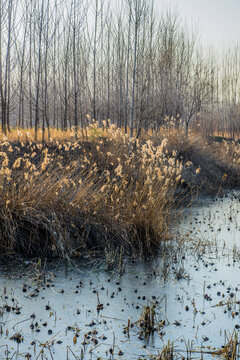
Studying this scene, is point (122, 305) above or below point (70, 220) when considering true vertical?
below

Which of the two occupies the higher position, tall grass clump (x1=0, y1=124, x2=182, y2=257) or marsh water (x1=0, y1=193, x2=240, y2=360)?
tall grass clump (x1=0, y1=124, x2=182, y2=257)

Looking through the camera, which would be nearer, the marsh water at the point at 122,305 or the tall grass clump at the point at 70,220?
the marsh water at the point at 122,305

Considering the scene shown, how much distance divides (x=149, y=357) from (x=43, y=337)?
102 cm

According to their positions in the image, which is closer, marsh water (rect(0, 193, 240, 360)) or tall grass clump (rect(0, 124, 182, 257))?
marsh water (rect(0, 193, 240, 360))

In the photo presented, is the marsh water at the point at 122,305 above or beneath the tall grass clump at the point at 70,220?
beneath

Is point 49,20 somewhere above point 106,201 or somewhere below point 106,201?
above

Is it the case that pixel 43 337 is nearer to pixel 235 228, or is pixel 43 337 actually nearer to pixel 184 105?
pixel 235 228

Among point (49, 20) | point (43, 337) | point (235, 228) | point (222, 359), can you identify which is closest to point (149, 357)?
point (222, 359)

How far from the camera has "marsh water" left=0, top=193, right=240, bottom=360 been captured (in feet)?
13.0

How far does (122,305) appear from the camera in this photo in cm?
495

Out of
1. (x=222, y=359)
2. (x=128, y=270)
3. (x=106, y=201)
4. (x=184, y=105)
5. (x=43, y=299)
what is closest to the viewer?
(x=222, y=359)

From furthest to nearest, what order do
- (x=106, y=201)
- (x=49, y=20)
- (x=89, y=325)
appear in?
1. (x=49, y=20)
2. (x=106, y=201)
3. (x=89, y=325)

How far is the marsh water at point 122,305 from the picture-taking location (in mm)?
3949

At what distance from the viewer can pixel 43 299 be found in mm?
5043
